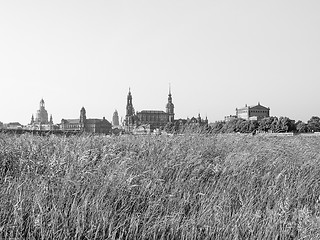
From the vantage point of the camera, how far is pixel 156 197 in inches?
162

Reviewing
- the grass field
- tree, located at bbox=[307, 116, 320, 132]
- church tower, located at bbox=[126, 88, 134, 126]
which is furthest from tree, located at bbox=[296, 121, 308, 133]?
the grass field

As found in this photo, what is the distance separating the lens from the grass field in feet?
10.6

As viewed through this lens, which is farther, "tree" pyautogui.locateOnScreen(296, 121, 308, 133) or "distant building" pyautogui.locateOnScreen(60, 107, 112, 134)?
"distant building" pyautogui.locateOnScreen(60, 107, 112, 134)

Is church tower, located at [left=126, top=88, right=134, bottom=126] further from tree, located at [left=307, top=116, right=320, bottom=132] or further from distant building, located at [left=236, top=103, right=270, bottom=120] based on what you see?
tree, located at [left=307, top=116, right=320, bottom=132]

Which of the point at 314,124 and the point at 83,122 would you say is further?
the point at 83,122

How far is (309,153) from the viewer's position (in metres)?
7.62

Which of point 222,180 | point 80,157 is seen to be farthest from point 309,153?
point 80,157

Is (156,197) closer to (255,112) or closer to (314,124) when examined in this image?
(314,124)

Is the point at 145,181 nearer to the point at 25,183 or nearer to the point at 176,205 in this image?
the point at 176,205

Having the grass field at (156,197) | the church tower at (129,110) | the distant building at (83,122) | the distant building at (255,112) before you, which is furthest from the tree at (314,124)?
the grass field at (156,197)

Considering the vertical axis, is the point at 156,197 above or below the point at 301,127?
below

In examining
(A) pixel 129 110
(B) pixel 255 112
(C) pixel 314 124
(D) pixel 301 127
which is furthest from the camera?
(B) pixel 255 112

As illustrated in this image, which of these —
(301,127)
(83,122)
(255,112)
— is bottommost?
(301,127)

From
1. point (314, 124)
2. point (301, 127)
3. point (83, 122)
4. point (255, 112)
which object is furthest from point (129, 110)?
point (301, 127)
